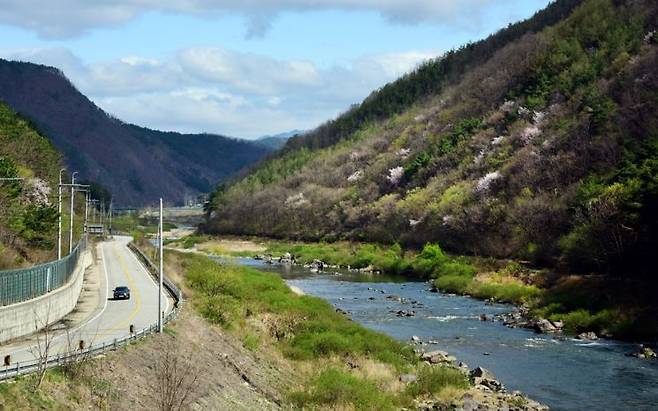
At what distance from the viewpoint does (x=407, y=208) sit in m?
130

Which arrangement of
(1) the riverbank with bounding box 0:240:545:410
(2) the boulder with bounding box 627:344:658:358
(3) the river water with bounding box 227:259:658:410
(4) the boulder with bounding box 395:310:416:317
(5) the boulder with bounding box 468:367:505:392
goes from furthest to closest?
1. (4) the boulder with bounding box 395:310:416:317
2. (2) the boulder with bounding box 627:344:658:358
3. (5) the boulder with bounding box 468:367:505:392
4. (3) the river water with bounding box 227:259:658:410
5. (1) the riverbank with bounding box 0:240:545:410

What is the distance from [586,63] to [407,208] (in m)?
37.5

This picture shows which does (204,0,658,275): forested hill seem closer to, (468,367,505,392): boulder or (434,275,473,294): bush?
(434,275,473,294): bush

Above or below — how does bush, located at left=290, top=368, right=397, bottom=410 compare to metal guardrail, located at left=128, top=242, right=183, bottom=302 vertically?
below

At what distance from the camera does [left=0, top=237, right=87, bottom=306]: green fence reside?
38.2 meters

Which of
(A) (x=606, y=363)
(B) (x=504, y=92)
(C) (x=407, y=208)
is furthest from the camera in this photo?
(B) (x=504, y=92)

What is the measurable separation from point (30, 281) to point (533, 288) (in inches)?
1837

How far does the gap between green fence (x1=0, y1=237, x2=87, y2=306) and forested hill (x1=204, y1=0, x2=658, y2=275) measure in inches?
1709

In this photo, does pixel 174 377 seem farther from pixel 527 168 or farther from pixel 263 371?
pixel 527 168

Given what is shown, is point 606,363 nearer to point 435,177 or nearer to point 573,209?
point 573,209

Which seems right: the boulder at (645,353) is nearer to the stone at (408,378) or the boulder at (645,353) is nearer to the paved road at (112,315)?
the stone at (408,378)

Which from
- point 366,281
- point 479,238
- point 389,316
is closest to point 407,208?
point 479,238

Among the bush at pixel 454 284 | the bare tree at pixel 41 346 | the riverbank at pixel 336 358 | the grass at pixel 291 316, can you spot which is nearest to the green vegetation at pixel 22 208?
the bare tree at pixel 41 346

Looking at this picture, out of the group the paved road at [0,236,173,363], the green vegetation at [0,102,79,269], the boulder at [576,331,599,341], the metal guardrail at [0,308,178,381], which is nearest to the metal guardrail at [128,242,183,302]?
the paved road at [0,236,173,363]
